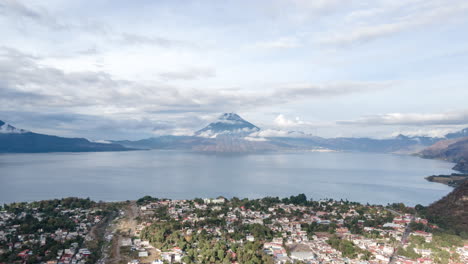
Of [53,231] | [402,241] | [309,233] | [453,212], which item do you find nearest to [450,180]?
[453,212]

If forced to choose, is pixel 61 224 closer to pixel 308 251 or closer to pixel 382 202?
pixel 308 251

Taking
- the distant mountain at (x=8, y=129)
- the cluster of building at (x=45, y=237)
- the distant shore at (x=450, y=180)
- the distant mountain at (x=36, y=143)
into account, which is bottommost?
the distant shore at (x=450, y=180)

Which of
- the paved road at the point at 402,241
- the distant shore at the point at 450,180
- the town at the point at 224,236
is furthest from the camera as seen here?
the distant shore at the point at 450,180

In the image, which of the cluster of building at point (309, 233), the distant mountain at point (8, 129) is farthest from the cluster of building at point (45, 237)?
the distant mountain at point (8, 129)

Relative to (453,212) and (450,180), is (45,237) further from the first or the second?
(450,180)

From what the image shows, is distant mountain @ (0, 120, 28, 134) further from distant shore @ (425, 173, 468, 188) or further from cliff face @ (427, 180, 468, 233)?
cliff face @ (427, 180, 468, 233)

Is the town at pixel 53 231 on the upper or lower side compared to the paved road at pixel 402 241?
upper

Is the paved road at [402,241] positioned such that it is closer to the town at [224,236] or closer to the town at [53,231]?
the town at [224,236]
